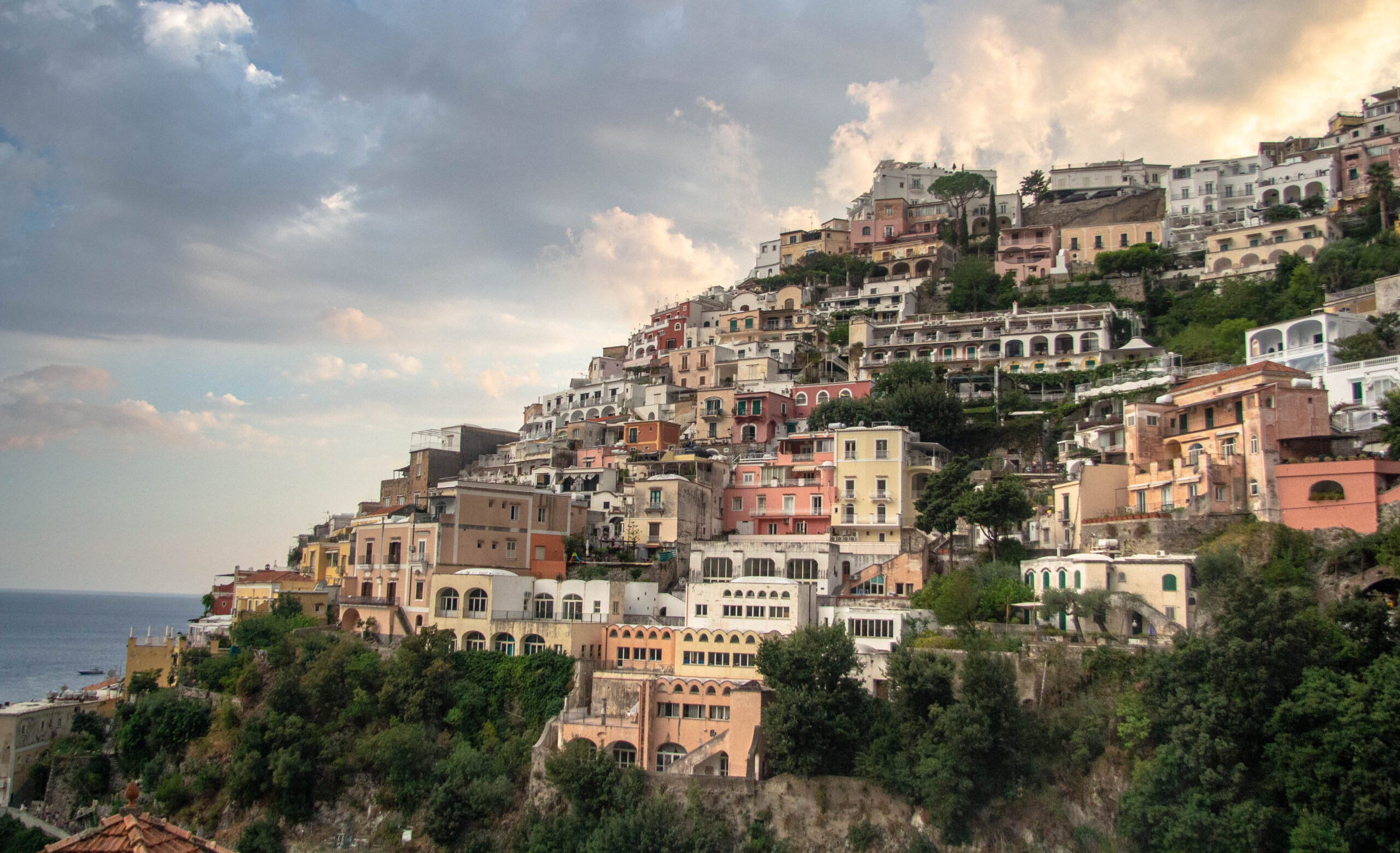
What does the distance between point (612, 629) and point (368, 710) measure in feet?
32.1

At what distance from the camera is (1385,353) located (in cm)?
4528

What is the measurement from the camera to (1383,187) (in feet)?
227

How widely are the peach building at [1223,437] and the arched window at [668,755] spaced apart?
65.0 feet

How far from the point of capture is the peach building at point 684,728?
34250 mm

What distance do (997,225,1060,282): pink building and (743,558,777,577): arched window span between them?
4166cm

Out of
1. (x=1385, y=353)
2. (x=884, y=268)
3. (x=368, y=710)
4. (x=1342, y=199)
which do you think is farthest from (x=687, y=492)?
(x=1342, y=199)

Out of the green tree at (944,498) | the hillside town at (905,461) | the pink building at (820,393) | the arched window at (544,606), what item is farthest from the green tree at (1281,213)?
the arched window at (544,606)

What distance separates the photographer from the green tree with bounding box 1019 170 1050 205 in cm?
9231

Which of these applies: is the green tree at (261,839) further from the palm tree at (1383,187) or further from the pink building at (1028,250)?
the palm tree at (1383,187)

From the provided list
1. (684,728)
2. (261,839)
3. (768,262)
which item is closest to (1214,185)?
(768,262)

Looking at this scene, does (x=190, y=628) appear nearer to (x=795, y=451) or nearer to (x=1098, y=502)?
(x=795, y=451)

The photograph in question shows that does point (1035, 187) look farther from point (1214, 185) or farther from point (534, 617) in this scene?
point (534, 617)

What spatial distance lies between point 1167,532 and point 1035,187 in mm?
63930

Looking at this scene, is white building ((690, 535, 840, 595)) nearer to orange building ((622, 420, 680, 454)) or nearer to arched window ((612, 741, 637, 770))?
arched window ((612, 741, 637, 770))
